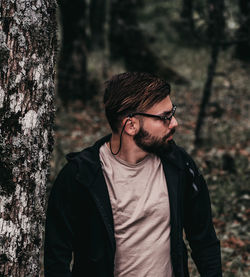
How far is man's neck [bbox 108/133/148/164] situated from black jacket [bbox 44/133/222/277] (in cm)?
17

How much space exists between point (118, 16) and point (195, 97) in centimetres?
456

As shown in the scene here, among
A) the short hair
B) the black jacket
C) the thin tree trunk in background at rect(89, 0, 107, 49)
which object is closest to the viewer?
the black jacket

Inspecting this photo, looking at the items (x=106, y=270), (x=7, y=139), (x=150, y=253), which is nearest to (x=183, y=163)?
(x=150, y=253)

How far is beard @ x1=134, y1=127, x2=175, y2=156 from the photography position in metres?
2.45

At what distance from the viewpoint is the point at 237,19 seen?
26.4 ft

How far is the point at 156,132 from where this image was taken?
8.13ft

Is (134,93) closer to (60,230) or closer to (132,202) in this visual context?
(132,202)

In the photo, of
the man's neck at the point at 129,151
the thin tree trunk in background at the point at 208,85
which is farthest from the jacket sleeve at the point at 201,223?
the thin tree trunk in background at the point at 208,85

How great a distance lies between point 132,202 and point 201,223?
0.54 m

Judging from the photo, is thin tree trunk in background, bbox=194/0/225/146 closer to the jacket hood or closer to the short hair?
the short hair

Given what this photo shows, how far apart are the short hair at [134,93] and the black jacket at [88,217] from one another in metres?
0.36

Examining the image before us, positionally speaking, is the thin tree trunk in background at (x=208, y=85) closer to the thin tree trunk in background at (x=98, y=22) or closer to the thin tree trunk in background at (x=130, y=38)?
the thin tree trunk in background at (x=130, y=38)

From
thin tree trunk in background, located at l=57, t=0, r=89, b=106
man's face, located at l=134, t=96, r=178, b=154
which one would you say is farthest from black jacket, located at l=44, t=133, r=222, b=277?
thin tree trunk in background, located at l=57, t=0, r=89, b=106

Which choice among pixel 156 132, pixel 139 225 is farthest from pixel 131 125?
pixel 139 225
